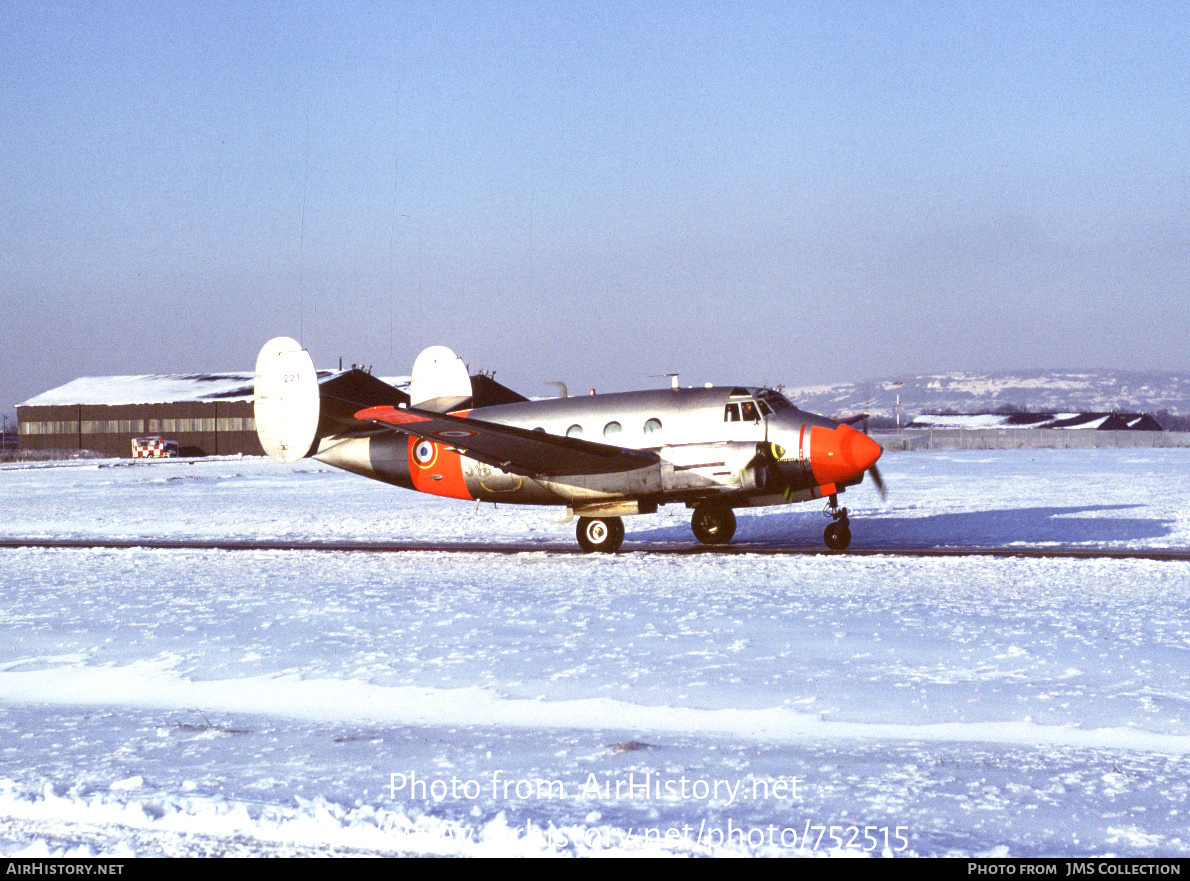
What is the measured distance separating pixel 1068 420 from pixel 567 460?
495 feet

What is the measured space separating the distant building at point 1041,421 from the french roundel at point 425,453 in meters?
129

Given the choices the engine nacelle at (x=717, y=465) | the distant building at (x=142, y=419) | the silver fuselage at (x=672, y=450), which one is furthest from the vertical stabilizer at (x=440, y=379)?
the distant building at (x=142, y=419)

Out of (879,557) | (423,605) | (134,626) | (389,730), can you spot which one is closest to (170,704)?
(389,730)

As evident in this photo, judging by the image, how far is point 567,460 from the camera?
71.9ft

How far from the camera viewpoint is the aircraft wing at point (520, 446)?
21.3 metres

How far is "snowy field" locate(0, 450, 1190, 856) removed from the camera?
687 centimetres

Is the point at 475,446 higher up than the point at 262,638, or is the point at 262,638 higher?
the point at 475,446

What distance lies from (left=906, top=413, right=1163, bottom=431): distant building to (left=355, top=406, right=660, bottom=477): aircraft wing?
129 m

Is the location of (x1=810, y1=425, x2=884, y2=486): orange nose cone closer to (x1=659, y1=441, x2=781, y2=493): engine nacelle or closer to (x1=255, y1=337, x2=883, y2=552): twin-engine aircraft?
(x1=255, y1=337, x2=883, y2=552): twin-engine aircraft

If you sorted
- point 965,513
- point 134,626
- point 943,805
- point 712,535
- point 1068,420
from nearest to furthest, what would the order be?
point 943,805 → point 134,626 → point 712,535 → point 965,513 → point 1068,420

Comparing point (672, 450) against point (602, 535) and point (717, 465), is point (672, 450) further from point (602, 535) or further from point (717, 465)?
point (602, 535)

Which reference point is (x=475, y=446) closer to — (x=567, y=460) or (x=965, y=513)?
(x=567, y=460)

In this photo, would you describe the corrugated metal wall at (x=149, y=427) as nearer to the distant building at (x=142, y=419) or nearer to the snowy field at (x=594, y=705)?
the distant building at (x=142, y=419)

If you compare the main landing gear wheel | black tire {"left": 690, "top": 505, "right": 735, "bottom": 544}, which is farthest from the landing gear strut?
the main landing gear wheel
